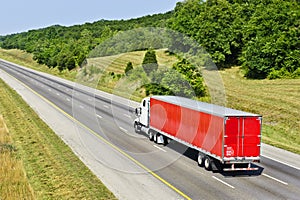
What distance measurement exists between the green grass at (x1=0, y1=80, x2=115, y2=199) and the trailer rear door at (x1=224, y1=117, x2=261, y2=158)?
6636 mm

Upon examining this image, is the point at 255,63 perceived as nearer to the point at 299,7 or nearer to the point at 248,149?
the point at 299,7

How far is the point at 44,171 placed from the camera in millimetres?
20625

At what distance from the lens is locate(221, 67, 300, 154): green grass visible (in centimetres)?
3150

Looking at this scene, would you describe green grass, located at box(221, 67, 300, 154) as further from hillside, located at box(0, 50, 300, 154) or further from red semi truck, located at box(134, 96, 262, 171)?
red semi truck, located at box(134, 96, 262, 171)

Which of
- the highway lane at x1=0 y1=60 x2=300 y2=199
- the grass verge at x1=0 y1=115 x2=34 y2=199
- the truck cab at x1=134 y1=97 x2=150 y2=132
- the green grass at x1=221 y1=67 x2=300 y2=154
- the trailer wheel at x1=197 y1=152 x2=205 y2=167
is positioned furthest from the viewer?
the green grass at x1=221 y1=67 x2=300 y2=154

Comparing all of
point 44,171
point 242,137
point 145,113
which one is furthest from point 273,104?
point 44,171

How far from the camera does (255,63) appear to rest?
58.8 metres

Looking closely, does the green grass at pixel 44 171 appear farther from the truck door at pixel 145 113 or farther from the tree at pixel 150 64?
the tree at pixel 150 64

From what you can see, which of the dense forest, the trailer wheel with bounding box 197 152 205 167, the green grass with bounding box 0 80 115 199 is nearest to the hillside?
the dense forest

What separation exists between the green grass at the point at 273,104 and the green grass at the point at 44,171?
49.4 feet

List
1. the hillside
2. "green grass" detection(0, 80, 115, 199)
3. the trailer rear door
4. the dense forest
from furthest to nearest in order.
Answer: the dense forest, the hillside, the trailer rear door, "green grass" detection(0, 80, 115, 199)

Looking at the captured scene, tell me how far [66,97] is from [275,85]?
28.6m

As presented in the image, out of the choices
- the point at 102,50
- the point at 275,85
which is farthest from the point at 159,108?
the point at 102,50

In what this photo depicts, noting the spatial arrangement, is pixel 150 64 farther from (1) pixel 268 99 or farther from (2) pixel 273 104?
(2) pixel 273 104
